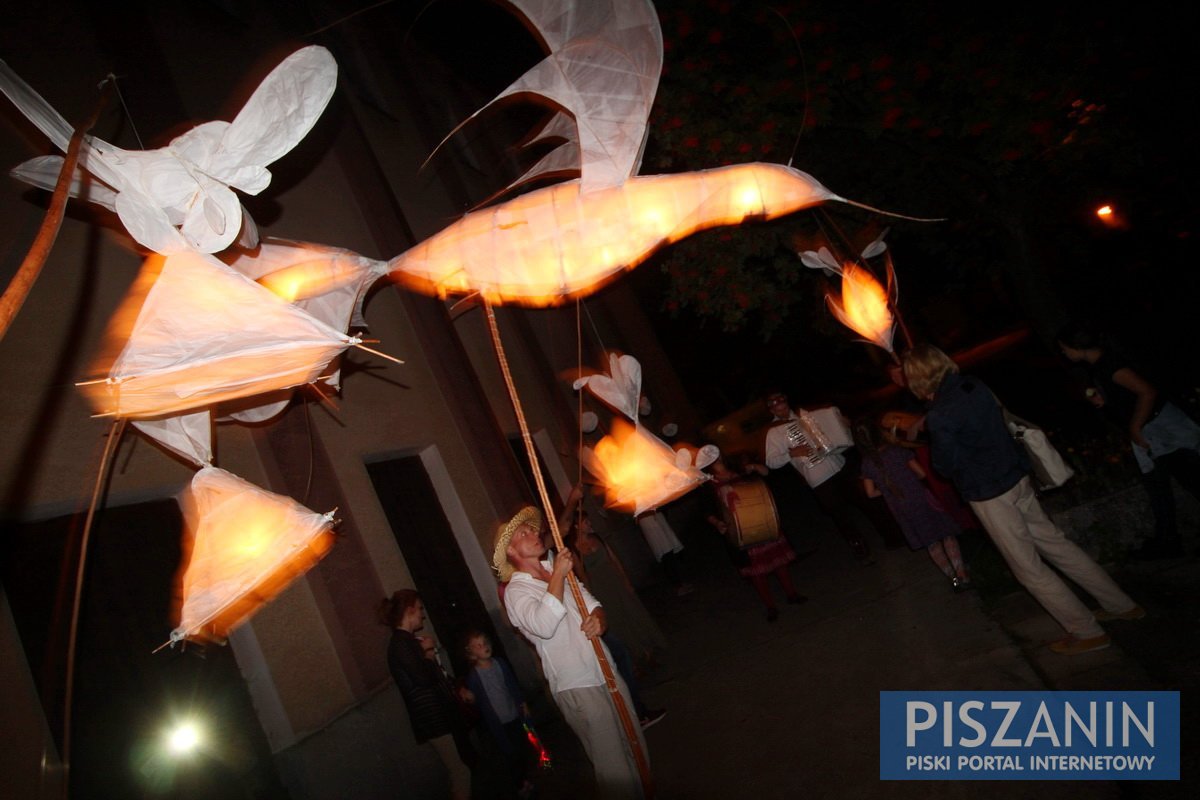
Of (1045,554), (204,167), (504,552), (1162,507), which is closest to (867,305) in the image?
(1162,507)

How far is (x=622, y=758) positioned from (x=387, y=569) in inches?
125

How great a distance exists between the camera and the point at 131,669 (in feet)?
13.5

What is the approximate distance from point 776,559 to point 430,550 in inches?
146

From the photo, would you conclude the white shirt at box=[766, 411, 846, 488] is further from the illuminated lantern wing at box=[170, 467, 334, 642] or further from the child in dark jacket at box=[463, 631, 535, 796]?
the illuminated lantern wing at box=[170, 467, 334, 642]

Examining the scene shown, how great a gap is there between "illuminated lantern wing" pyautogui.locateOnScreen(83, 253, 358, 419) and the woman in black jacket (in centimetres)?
249

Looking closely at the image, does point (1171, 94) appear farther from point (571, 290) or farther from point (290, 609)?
point (290, 609)

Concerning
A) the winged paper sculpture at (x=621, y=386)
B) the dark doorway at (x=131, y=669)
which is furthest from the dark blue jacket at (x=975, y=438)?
the dark doorway at (x=131, y=669)

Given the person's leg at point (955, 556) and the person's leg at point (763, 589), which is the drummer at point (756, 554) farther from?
the person's leg at point (955, 556)

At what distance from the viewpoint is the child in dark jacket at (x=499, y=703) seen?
4895 millimetres

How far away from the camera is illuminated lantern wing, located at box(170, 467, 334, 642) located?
3.39 metres

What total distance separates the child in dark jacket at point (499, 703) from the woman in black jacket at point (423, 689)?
0.73 feet

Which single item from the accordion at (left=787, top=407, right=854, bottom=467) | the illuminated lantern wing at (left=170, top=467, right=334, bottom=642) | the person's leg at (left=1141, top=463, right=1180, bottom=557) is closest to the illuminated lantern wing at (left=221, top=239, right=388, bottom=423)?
the illuminated lantern wing at (left=170, top=467, right=334, bottom=642)

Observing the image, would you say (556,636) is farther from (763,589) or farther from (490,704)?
(763,589)

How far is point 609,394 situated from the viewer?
6.59 metres
